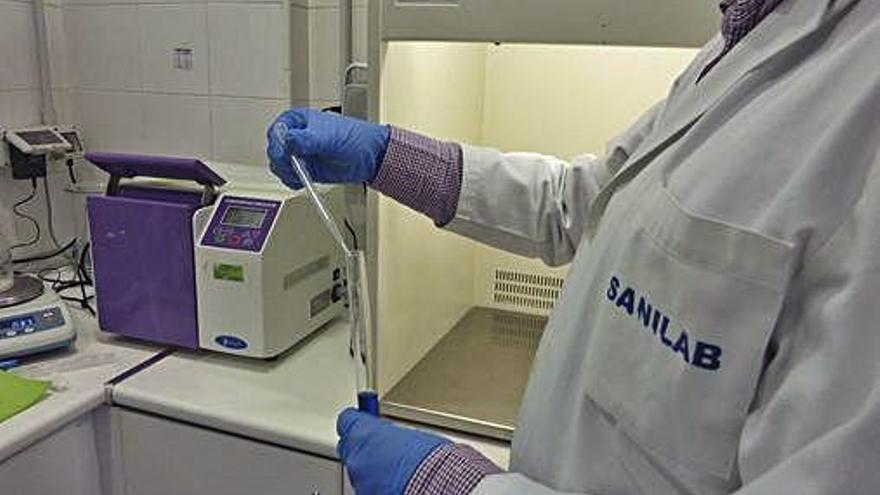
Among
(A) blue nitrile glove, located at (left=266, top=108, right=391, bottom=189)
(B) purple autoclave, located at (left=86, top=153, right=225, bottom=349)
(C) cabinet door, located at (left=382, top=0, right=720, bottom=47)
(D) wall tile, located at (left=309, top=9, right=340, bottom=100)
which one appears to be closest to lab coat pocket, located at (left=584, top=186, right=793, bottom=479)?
(C) cabinet door, located at (left=382, top=0, right=720, bottom=47)

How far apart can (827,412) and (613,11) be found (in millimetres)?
617

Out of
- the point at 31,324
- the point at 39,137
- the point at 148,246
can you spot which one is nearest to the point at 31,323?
the point at 31,324

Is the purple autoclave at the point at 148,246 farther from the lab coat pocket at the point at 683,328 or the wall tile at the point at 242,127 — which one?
the lab coat pocket at the point at 683,328

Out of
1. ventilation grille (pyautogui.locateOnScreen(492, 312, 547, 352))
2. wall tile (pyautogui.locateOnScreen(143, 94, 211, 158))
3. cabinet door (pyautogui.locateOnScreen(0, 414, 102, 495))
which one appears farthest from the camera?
wall tile (pyautogui.locateOnScreen(143, 94, 211, 158))

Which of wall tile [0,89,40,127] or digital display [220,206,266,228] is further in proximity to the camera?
wall tile [0,89,40,127]

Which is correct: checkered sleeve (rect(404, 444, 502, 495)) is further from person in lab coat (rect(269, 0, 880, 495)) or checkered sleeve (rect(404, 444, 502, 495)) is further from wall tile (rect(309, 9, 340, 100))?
wall tile (rect(309, 9, 340, 100))

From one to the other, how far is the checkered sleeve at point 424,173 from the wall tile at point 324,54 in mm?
760

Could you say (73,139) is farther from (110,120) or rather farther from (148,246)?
(148,246)

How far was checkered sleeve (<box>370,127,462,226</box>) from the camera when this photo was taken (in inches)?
41.3

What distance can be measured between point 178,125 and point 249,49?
0.31 meters

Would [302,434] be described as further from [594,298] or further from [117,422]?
[594,298]

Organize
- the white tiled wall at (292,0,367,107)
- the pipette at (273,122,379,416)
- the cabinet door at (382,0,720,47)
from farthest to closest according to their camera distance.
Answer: the white tiled wall at (292,0,367,107), the pipette at (273,122,379,416), the cabinet door at (382,0,720,47)

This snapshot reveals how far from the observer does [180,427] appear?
1220 millimetres

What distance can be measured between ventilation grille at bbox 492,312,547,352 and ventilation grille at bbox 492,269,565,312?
0.02 meters
